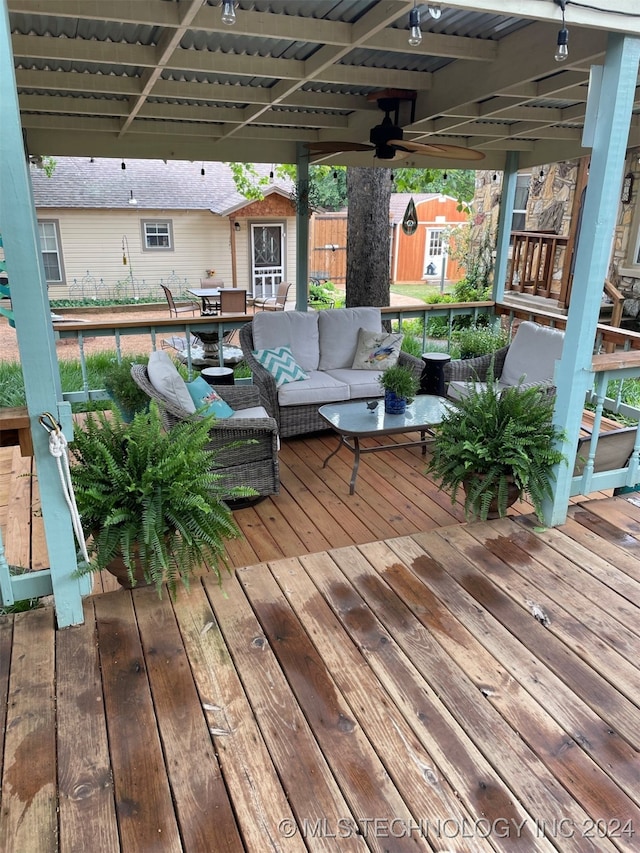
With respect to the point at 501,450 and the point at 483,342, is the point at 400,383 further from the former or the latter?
the point at 483,342

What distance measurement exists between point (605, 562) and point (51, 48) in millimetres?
4179

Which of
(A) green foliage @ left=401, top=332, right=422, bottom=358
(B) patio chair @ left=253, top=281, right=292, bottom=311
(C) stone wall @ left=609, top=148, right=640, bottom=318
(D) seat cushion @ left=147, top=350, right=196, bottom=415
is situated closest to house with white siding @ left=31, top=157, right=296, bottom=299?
(B) patio chair @ left=253, top=281, right=292, bottom=311

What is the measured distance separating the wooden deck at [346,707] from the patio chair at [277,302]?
11031 millimetres

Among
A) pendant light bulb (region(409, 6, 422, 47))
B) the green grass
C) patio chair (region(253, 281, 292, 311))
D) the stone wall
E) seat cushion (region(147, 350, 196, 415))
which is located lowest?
the green grass

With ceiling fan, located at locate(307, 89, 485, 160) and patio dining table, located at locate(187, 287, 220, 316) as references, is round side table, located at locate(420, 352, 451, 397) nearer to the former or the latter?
ceiling fan, located at locate(307, 89, 485, 160)

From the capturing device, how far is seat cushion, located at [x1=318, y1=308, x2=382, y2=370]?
18.0 ft

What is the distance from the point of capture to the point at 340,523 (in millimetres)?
3643

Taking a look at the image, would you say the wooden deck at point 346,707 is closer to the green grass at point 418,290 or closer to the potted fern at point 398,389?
the potted fern at point 398,389

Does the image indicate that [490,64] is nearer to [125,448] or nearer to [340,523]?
[340,523]

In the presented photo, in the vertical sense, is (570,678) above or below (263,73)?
below

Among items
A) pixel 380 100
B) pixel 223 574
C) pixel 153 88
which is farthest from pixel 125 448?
pixel 380 100

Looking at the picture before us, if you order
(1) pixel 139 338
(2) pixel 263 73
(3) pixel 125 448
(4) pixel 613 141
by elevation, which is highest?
(2) pixel 263 73

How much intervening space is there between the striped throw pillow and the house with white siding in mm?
10941

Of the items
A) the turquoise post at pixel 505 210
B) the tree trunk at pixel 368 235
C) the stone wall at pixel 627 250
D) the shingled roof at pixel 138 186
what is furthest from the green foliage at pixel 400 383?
the shingled roof at pixel 138 186
